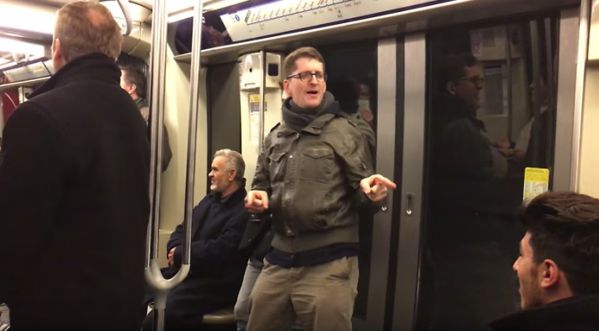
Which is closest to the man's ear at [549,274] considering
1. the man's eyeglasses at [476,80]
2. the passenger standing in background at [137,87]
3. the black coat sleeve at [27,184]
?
the black coat sleeve at [27,184]

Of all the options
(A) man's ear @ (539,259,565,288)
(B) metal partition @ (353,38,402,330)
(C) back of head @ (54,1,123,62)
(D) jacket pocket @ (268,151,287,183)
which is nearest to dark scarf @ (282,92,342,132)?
(D) jacket pocket @ (268,151,287,183)

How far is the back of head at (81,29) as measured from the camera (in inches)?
59.4

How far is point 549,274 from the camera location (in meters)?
1.23

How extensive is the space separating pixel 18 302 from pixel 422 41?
7.38 feet

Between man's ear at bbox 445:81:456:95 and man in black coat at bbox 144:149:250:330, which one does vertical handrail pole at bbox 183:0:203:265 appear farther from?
man's ear at bbox 445:81:456:95

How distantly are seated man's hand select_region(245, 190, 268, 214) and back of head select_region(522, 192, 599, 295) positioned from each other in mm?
1237

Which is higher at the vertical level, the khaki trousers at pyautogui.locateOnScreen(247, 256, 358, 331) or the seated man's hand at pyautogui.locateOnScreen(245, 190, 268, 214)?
the seated man's hand at pyautogui.locateOnScreen(245, 190, 268, 214)

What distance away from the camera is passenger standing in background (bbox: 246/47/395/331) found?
7.30 ft

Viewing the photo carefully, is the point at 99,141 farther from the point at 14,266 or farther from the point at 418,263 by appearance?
the point at 418,263

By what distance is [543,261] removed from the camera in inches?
49.0

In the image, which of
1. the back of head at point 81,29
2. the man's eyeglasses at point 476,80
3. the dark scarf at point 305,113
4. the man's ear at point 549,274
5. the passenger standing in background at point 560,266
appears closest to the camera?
the passenger standing in background at point 560,266

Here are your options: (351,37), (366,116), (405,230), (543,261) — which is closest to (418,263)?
(405,230)

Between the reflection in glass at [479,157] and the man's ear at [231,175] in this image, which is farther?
the man's ear at [231,175]

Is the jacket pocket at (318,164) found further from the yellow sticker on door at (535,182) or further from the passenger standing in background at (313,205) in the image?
the yellow sticker on door at (535,182)
